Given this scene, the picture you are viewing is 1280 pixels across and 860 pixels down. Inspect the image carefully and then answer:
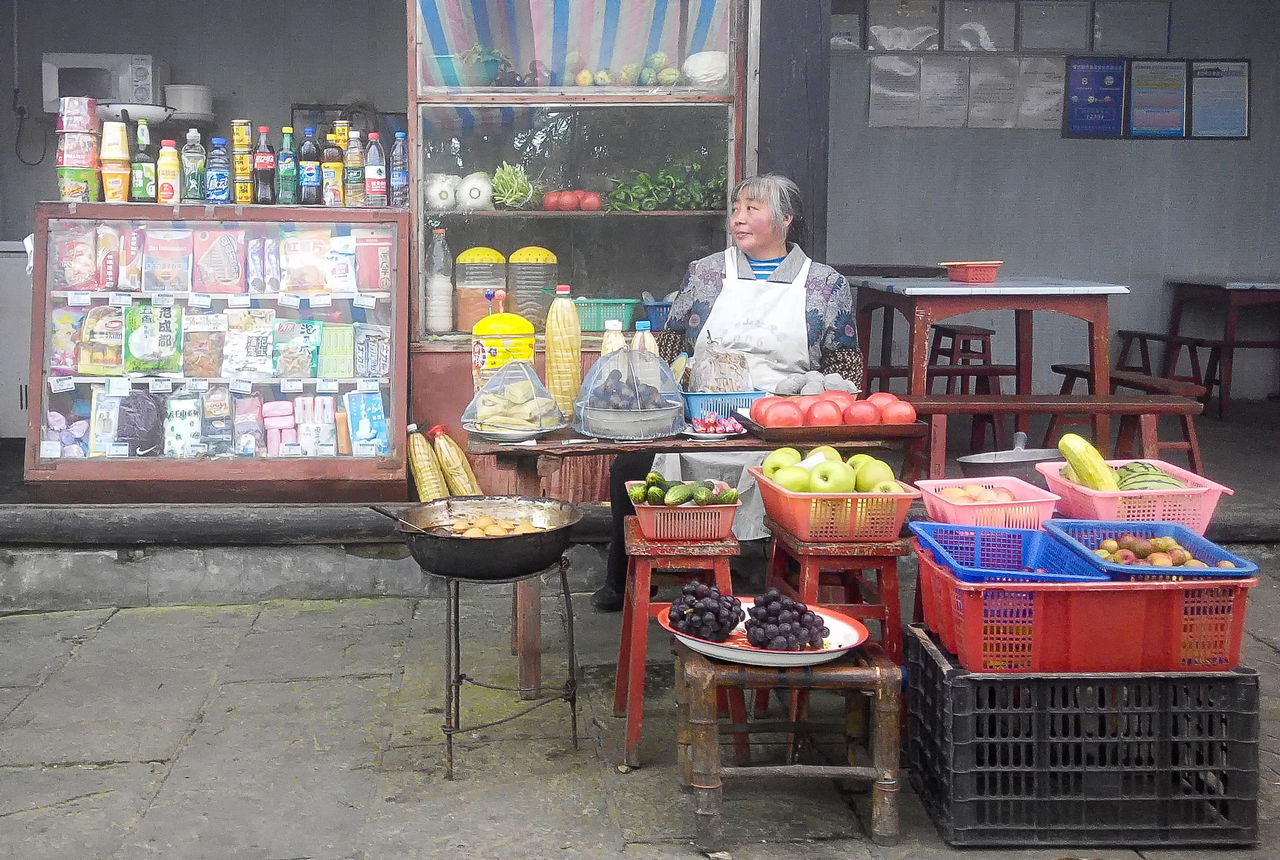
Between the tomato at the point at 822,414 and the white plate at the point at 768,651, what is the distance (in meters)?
0.74

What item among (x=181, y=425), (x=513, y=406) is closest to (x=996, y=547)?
(x=513, y=406)

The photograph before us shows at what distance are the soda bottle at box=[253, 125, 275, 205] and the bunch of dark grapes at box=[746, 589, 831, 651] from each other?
347 centimetres

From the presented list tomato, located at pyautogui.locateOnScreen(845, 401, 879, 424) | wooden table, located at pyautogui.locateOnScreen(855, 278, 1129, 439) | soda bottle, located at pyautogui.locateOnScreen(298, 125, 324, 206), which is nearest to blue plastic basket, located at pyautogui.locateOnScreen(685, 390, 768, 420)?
tomato, located at pyautogui.locateOnScreen(845, 401, 879, 424)

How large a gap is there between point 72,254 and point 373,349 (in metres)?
1.35

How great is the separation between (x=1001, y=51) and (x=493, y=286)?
16.2 feet

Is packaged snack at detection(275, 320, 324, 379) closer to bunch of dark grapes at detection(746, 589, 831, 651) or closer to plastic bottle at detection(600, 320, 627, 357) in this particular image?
plastic bottle at detection(600, 320, 627, 357)

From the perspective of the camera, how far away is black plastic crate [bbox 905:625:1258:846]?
313 cm

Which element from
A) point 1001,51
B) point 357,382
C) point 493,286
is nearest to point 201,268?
point 357,382

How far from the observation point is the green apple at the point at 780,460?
3.79 meters

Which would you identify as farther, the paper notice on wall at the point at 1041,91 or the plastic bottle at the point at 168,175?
the paper notice on wall at the point at 1041,91

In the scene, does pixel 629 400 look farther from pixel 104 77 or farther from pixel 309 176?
pixel 104 77

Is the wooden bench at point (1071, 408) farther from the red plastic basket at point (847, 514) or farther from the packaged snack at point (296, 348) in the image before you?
the packaged snack at point (296, 348)

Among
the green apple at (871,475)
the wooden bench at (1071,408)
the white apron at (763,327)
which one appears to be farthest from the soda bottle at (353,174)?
the green apple at (871,475)

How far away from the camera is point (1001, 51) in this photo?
29.3ft
